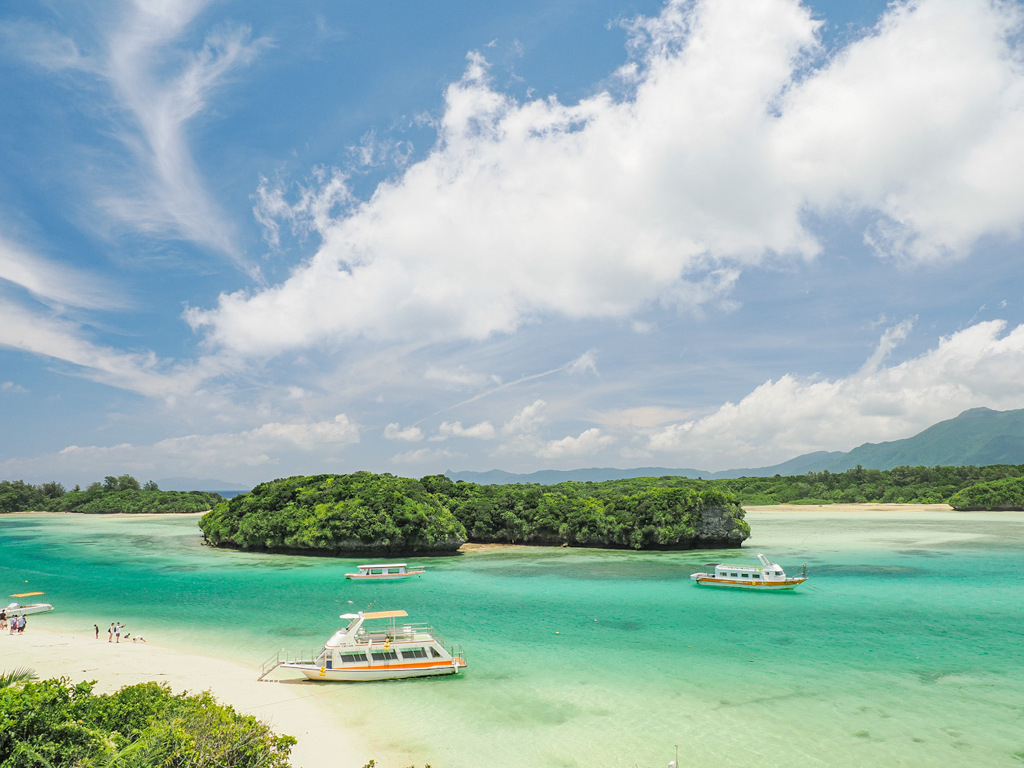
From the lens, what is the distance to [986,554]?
217 feet

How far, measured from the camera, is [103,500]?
584 ft

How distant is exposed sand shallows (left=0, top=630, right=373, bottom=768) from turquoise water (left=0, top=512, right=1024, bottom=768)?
1216 millimetres

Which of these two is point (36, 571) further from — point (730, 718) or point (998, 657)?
point (998, 657)

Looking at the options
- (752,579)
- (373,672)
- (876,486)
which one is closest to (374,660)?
(373,672)

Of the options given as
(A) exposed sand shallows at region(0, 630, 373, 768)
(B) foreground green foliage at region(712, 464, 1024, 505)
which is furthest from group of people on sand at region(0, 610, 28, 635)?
(B) foreground green foliage at region(712, 464, 1024, 505)

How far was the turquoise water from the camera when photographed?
20.0m

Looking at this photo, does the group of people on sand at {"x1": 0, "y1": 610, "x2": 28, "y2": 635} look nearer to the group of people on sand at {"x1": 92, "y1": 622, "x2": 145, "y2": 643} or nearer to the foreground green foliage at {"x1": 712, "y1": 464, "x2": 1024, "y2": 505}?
the group of people on sand at {"x1": 92, "y1": 622, "x2": 145, "y2": 643}

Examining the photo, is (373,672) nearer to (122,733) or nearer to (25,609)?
(122,733)

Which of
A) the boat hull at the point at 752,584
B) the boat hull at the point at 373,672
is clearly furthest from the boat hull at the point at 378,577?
the boat hull at the point at 373,672

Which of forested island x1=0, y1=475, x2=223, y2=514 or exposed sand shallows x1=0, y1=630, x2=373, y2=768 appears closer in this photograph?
exposed sand shallows x1=0, y1=630, x2=373, y2=768

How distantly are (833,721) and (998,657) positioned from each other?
15.3m

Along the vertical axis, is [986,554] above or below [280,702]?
below

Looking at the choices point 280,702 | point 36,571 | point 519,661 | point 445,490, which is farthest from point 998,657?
point 36,571

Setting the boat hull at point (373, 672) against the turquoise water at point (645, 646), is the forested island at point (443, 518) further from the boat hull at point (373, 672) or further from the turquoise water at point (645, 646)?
the boat hull at point (373, 672)
